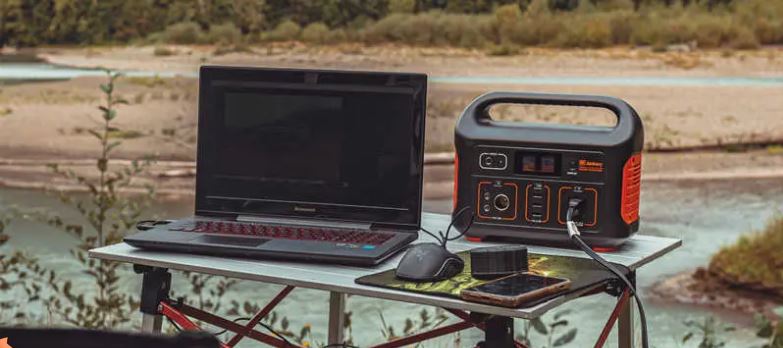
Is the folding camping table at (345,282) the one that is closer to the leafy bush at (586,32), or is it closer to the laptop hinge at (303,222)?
the laptop hinge at (303,222)

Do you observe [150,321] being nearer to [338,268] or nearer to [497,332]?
[338,268]

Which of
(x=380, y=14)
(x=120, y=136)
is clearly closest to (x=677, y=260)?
(x=380, y=14)

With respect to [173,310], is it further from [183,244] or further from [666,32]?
[666,32]

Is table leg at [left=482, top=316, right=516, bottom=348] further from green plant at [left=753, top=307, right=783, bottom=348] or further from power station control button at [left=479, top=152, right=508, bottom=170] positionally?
green plant at [left=753, top=307, right=783, bottom=348]

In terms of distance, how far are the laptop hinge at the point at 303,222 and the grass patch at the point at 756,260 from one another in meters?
1.63

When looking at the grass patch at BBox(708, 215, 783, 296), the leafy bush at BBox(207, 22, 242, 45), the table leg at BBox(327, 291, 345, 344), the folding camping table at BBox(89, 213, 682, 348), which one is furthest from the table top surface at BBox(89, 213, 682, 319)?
the leafy bush at BBox(207, 22, 242, 45)

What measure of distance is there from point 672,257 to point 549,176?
5.14 feet

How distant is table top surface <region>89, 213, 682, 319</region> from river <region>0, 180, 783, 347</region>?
128 centimetres

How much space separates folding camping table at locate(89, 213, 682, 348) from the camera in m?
1.56

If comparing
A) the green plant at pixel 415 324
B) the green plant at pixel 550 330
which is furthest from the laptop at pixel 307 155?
the green plant at pixel 415 324

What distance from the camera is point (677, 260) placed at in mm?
3330

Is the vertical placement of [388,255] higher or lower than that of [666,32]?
lower

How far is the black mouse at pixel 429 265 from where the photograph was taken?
1.61 m

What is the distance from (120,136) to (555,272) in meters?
2.25
